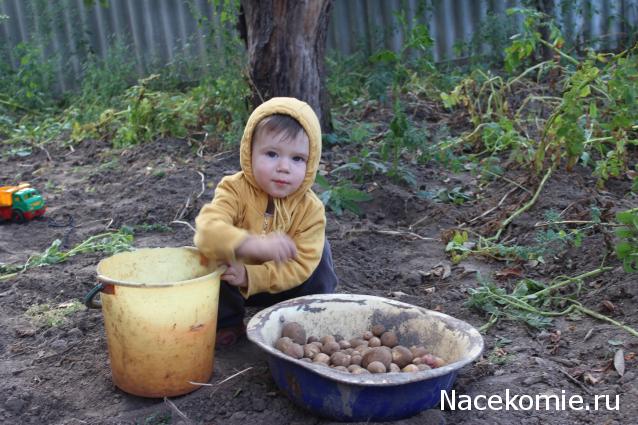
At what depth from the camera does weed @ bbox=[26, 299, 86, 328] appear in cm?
328

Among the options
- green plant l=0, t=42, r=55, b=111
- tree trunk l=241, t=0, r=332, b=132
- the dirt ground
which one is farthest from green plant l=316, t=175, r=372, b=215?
green plant l=0, t=42, r=55, b=111

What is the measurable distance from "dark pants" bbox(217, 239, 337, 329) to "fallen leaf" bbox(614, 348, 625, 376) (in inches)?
41.9

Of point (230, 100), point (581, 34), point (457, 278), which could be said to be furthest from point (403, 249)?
point (581, 34)

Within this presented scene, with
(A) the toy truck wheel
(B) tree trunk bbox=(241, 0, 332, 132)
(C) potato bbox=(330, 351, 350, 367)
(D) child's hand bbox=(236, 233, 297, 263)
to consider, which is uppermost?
(B) tree trunk bbox=(241, 0, 332, 132)

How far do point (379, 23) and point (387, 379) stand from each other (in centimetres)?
645

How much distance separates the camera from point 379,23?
27.0 ft

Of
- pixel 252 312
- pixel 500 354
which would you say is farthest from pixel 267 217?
pixel 500 354

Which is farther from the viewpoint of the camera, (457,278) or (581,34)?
(581,34)

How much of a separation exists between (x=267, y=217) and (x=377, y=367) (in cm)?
75

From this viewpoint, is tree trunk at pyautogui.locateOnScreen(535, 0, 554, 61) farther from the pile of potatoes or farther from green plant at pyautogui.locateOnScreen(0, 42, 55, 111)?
green plant at pyautogui.locateOnScreen(0, 42, 55, 111)

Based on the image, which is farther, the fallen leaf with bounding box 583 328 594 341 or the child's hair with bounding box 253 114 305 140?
the fallen leaf with bounding box 583 328 594 341

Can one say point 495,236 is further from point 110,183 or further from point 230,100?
point 110,183

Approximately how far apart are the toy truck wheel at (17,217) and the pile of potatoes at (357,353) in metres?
2.67

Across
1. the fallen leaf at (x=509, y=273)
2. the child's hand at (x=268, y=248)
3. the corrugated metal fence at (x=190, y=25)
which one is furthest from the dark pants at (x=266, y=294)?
the corrugated metal fence at (x=190, y=25)
